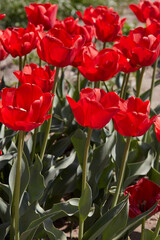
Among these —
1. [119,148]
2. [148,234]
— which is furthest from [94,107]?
[119,148]

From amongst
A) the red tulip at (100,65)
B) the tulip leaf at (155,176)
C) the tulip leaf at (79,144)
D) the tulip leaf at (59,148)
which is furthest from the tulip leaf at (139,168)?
the red tulip at (100,65)

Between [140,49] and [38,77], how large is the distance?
0.45 m

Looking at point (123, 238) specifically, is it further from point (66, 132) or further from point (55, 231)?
point (66, 132)

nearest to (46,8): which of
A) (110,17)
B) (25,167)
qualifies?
(110,17)

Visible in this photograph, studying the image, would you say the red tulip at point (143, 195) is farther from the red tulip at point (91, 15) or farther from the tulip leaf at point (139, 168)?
the red tulip at point (91, 15)

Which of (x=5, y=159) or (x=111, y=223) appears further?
(x=5, y=159)

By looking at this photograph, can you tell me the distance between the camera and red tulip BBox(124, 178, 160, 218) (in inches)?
65.3

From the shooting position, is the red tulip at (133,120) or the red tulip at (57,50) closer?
the red tulip at (133,120)

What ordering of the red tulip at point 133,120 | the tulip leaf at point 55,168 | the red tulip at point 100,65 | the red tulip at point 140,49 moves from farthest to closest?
the tulip leaf at point 55,168 < the red tulip at point 140,49 < the red tulip at point 100,65 < the red tulip at point 133,120

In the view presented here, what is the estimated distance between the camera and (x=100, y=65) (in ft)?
5.89

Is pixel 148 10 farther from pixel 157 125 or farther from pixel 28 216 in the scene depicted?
pixel 28 216

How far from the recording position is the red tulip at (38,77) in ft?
5.58

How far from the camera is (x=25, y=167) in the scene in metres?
1.76

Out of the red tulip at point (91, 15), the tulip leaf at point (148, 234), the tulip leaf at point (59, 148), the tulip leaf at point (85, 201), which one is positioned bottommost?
the tulip leaf at point (59, 148)
